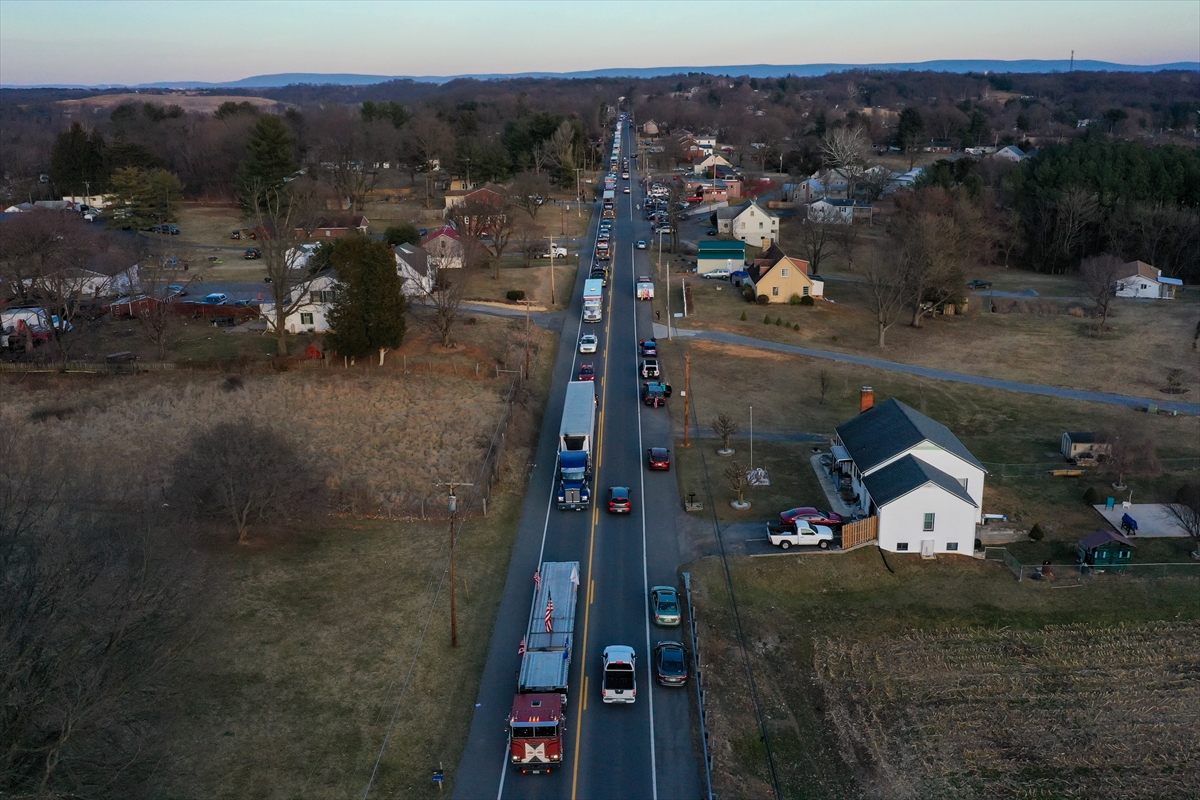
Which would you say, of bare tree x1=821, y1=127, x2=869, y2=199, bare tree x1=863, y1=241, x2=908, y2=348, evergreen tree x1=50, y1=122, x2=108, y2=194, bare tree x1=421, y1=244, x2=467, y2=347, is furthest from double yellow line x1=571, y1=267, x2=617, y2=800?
evergreen tree x1=50, y1=122, x2=108, y2=194

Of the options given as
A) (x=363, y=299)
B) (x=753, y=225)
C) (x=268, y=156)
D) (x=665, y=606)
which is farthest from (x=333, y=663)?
(x=268, y=156)

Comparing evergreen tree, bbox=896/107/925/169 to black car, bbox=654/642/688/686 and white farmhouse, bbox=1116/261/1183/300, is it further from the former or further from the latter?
black car, bbox=654/642/688/686

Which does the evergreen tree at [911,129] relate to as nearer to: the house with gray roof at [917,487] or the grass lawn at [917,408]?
the grass lawn at [917,408]

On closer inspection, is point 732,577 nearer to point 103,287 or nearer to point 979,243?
point 103,287

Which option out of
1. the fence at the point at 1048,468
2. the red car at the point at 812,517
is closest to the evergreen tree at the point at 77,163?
the red car at the point at 812,517

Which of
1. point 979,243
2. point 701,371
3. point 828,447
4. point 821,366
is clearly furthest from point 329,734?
point 979,243
